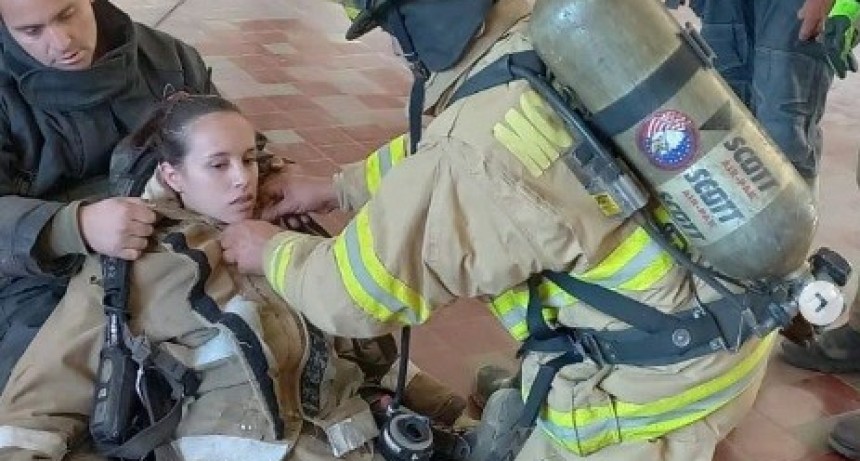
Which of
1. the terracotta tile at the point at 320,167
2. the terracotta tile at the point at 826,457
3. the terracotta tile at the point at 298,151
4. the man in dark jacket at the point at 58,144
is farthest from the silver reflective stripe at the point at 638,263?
the terracotta tile at the point at 298,151

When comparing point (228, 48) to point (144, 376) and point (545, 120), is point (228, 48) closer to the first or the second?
point (144, 376)

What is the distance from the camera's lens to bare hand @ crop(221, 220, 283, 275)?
2.28 meters

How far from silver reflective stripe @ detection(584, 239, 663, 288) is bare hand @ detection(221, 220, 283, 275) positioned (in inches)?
26.7

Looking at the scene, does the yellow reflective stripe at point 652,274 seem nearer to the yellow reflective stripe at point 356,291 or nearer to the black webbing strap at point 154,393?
the yellow reflective stripe at point 356,291

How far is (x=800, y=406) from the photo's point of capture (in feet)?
10.5

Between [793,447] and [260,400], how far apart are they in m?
1.43

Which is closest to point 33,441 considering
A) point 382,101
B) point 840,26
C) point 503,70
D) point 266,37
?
point 503,70

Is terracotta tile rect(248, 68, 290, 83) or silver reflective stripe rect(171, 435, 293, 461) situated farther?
terracotta tile rect(248, 68, 290, 83)

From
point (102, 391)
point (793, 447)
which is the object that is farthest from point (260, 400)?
point (793, 447)

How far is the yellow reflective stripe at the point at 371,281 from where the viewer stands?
1843 millimetres

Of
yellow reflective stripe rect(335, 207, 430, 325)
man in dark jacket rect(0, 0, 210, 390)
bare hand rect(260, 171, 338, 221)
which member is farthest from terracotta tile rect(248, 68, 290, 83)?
yellow reflective stripe rect(335, 207, 430, 325)

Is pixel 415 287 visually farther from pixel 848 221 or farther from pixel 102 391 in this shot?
pixel 848 221

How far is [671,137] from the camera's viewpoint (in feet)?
5.64

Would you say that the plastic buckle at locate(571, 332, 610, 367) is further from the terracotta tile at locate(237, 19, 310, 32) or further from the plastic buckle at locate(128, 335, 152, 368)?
the terracotta tile at locate(237, 19, 310, 32)
